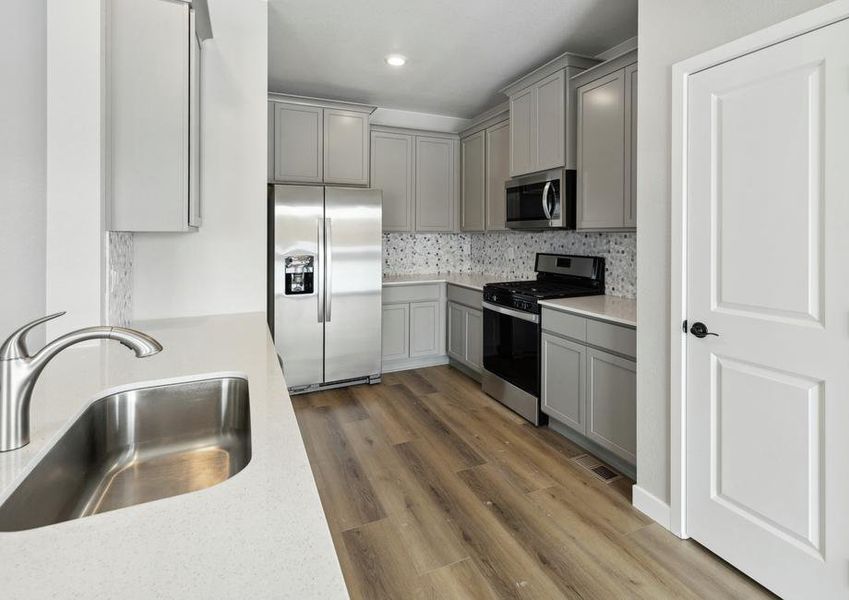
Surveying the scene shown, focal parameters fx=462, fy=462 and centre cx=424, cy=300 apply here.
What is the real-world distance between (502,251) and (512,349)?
157cm

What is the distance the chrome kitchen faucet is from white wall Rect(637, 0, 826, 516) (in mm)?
1936

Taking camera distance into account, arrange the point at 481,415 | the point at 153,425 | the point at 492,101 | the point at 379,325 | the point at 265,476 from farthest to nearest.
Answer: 1. the point at 492,101
2. the point at 379,325
3. the point at 481,415
4. the point at 153,425
5. the point at 265,476

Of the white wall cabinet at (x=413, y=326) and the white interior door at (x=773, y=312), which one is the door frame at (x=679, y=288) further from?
the white wall cabinet at (x=413, y=326)

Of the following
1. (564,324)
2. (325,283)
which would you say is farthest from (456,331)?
(564,324)

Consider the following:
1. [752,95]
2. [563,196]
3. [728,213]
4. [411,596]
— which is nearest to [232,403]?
[411,596]

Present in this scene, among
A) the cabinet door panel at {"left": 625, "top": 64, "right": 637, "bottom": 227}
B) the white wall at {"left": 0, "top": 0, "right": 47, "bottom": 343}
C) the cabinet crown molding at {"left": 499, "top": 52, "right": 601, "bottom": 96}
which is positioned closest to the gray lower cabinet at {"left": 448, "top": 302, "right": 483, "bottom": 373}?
the cabinet door panel at {"left": 625, "top": 64, "right": 637, "bottom": 227}

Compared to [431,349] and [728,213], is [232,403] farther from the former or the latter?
[431,349]

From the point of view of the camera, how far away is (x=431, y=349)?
4.67 metres

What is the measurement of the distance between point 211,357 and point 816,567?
2.12m

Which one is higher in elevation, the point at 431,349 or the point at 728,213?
the point at 728,213

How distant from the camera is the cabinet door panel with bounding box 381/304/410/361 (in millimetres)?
4406

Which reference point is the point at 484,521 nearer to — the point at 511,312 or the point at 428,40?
the point at 511,312

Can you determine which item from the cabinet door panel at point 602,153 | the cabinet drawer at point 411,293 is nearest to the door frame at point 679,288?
the cabinet door panel at point 602,153

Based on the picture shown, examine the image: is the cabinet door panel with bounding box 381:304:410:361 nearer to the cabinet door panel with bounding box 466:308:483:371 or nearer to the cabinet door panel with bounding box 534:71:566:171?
the cabinet door panel with bounding box 466:308:483:371
